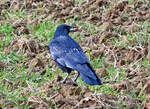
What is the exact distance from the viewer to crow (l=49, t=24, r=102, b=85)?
236 inches

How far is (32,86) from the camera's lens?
6.67 m

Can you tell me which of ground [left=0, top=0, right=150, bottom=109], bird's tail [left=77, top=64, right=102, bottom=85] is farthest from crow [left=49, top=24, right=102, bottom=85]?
ground [left=0, top=0, right=150, bottom=109]

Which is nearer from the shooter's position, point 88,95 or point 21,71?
point 88,95

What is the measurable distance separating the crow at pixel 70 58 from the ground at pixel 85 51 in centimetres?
15

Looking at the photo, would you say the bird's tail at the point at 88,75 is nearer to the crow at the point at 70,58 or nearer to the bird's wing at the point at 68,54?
the crow at the point at 70,58

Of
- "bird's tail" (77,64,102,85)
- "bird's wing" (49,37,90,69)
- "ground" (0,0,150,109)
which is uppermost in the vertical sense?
"bird's wing" (49,37,90,69)

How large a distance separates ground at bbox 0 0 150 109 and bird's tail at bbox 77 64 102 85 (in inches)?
4.7

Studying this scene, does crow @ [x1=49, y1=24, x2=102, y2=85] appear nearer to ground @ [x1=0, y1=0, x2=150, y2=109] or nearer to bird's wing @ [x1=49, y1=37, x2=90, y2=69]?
bird's wing @ [x1=49, y1=37, x2=90, y2=69]

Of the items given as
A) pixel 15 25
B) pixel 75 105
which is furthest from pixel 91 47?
pixel 75 105

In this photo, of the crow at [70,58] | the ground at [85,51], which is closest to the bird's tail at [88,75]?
the crow at [70,58]

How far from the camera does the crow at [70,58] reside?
5.99 m

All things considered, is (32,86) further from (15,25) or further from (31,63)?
(15,25)

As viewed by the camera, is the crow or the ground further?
the crow

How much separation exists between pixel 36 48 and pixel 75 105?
2898mm
